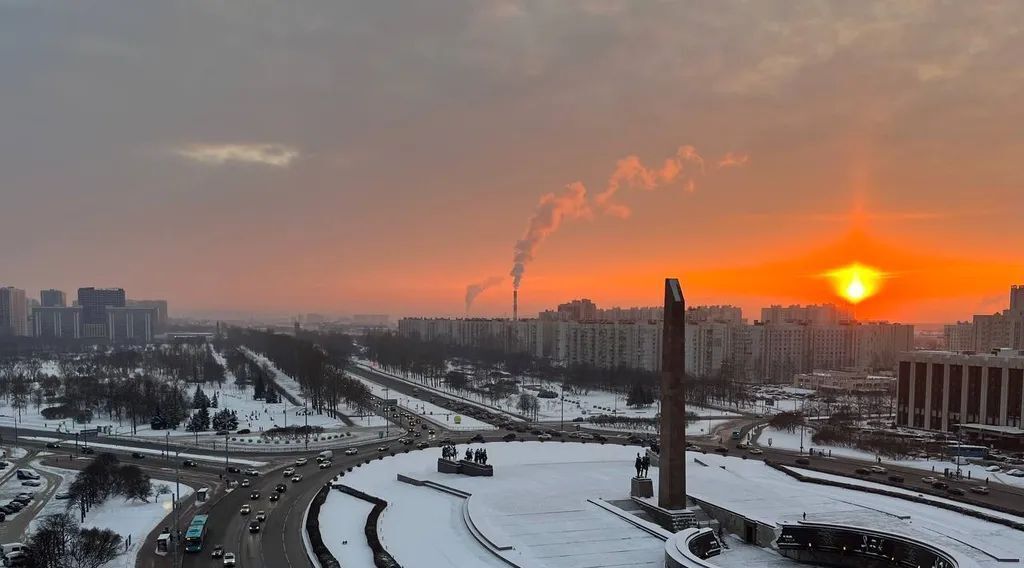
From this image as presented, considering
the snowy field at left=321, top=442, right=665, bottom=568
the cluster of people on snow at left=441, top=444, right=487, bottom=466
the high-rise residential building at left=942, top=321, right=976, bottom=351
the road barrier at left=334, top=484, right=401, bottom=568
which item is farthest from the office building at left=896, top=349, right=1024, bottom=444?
the high-rise residential building at left=942, top=321, right=976, bottom=351

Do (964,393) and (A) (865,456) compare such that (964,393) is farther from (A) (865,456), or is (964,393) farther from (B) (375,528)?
(B) (375,528)

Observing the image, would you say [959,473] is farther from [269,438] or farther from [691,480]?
[269,438]

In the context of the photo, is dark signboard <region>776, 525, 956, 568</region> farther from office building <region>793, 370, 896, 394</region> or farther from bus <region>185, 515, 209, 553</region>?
office building <region>793, 370, 896, 394</region>

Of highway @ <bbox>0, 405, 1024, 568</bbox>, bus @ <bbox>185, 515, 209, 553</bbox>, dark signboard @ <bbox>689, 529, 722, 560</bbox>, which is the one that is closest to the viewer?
dark signboard @ <bbox>689, 529, 722, 560</bbox>

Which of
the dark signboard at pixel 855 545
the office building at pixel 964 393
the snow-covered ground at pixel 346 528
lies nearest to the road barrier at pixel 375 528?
the snow-covered ground at pixel 346 528

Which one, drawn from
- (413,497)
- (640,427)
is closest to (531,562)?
(413,497)
